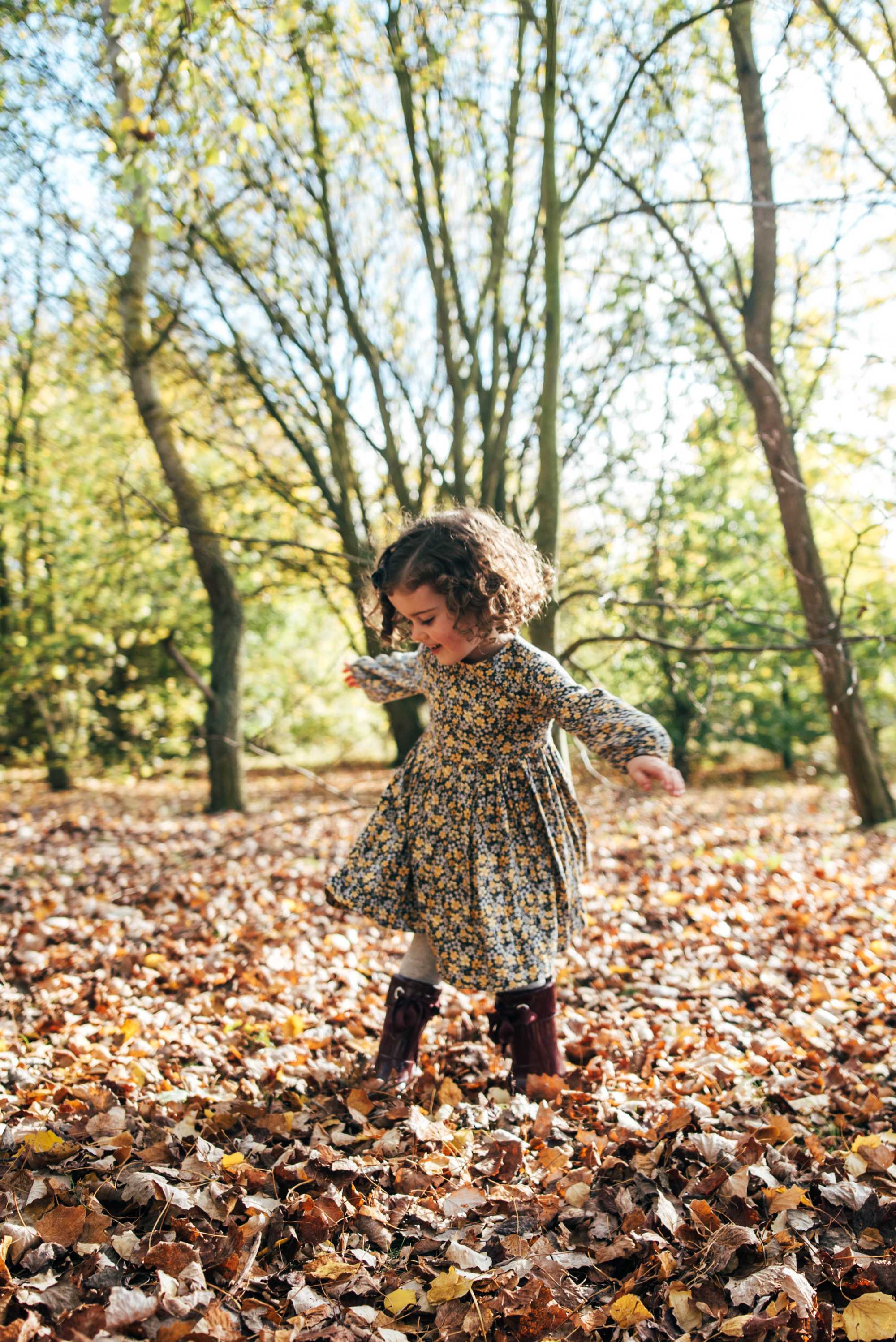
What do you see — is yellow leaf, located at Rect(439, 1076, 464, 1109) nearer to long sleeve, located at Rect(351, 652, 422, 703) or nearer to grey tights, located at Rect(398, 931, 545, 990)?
grey tights, located at Rect(398, 931, 545, 990)

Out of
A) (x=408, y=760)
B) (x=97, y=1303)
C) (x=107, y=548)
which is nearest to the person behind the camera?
(x=97, y=1303)

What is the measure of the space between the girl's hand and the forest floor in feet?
2.78

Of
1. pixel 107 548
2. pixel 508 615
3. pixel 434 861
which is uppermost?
pixel 107 548

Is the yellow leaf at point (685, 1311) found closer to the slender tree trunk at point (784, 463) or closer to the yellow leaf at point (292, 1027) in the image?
the yellow leaf at point (292, 1027)

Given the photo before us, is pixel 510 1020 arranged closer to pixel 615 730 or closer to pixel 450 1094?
pixel 450 1094

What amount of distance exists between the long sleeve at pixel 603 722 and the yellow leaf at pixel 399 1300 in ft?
3.96

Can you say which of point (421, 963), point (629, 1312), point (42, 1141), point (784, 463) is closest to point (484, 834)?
point (421, 963)

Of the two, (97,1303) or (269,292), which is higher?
(269,292)

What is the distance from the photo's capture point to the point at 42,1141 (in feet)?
6.45

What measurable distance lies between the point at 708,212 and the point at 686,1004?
5.64m

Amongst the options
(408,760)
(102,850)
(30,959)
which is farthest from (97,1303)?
(102,850)

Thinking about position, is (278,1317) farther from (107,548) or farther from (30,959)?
(107,548)

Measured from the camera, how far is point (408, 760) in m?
2.68

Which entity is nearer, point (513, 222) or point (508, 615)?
point (508, 615)
